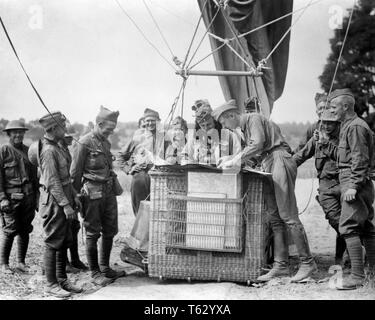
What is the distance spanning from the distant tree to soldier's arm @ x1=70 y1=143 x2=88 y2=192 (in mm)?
21714

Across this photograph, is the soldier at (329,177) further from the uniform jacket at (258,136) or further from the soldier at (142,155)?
the soldier at (142,155)

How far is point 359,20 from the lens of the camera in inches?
1041

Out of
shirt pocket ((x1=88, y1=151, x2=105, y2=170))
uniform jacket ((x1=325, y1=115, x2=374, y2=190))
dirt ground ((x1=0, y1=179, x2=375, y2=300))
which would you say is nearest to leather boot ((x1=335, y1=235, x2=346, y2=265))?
dirt ground ((x1=0, y1=179, x2=375, y2=300))

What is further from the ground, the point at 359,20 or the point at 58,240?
the point at 359,20

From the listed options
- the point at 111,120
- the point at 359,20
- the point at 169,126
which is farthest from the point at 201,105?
the point at 359,20

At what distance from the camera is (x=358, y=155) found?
5004 mm

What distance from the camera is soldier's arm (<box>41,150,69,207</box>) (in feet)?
16.6

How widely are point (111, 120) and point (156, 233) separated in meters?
1.42

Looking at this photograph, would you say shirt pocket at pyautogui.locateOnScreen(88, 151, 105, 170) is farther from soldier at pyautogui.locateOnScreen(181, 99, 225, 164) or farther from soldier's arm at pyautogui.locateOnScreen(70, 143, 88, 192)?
soldier at pyautogui.locateOnScreen(181, 99, 225, 164)

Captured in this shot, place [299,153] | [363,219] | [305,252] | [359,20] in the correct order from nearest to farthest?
[363,219] < [305,252] < [299,153] < [359,20]

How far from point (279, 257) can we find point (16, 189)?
10.8ft

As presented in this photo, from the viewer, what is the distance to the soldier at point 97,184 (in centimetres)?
564
